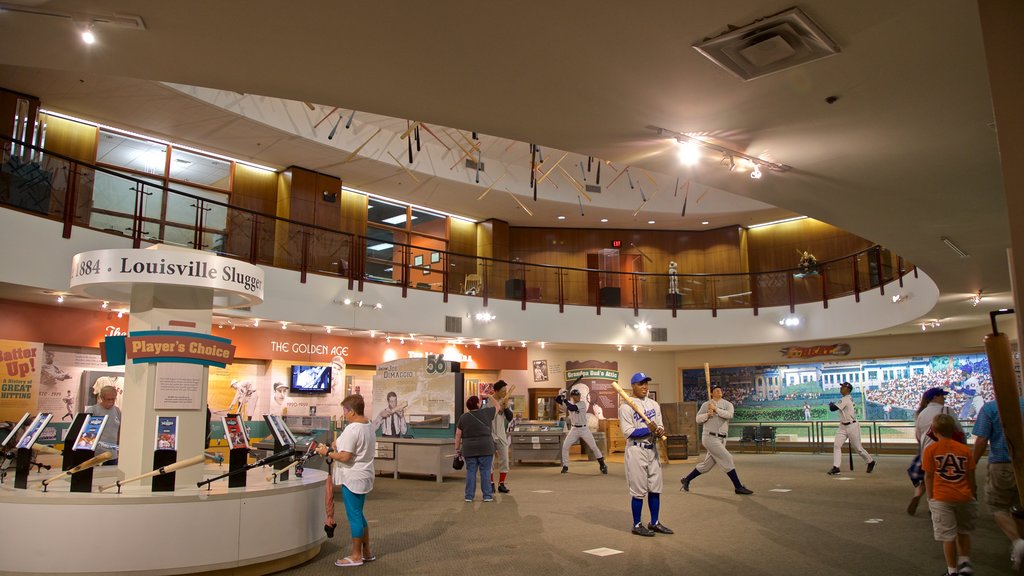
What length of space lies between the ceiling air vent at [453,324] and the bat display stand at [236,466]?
1066cm

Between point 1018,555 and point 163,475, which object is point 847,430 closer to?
point 1018,555

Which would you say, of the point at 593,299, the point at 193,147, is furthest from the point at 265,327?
the point at 593,299

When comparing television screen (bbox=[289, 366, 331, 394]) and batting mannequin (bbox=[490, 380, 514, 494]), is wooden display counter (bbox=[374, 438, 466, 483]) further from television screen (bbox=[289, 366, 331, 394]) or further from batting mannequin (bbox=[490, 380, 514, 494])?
television screen (bbox=[289, 366, 331, 394])

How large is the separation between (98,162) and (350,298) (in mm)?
5867

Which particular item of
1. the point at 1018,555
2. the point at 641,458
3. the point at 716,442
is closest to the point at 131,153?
the point at 641,458

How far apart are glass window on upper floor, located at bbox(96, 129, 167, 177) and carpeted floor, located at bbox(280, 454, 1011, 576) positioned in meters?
9.29

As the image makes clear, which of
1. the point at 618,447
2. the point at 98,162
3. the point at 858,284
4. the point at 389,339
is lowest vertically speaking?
the point at 618,447

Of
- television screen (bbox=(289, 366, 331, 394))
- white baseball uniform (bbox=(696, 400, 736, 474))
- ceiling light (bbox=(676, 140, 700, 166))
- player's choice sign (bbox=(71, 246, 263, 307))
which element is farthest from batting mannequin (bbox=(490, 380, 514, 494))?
television screen (bbox=(289, 366, 331, 394))

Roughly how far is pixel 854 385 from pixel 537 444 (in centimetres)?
928

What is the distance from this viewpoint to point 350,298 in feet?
49.4

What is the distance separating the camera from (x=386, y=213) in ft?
65.8

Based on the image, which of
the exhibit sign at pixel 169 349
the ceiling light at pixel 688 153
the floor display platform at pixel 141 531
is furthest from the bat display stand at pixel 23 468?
the ceiling light at pixel 688 153

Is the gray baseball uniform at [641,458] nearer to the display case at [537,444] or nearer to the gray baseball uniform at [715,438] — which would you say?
the gray baseball uniform at [715,438]

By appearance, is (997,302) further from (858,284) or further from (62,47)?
(62,47)
